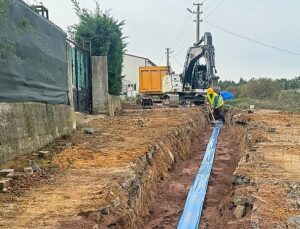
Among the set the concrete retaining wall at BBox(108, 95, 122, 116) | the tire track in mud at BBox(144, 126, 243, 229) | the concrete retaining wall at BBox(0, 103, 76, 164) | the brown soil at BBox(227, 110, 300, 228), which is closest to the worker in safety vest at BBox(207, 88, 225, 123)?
the concrete retaining wall at BBox(108, 95, 122, 116)

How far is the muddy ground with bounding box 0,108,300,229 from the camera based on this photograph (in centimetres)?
500

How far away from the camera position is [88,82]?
55.3ft

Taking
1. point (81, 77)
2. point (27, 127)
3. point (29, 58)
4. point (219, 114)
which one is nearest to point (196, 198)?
point (27, 127)

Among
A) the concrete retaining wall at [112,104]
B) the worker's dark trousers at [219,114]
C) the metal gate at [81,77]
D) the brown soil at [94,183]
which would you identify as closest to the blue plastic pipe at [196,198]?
the brown soil at [94,183]

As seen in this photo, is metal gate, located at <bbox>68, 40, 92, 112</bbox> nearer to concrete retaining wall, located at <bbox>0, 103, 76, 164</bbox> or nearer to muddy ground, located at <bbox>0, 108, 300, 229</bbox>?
muddy ground, located at <bbox>0, 108, 300, 229</bbox>

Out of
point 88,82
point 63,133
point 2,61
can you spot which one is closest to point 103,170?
point 2,61

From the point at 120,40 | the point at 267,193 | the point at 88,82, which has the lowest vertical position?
the point at 267,193

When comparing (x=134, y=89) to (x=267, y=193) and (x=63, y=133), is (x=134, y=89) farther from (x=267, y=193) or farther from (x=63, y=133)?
(x=267, y=193)

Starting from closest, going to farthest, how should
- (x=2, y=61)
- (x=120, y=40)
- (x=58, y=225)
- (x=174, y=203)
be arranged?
(x=58, y=225) < (x=2, y=61) < (x=174, y=203) < (x=120, y=40)

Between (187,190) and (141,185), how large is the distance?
5.39ft

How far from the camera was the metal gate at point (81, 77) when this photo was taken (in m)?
14.8

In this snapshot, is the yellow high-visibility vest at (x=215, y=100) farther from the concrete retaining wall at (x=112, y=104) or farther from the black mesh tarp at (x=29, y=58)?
the black mesh tarp at (x=29, y=58)

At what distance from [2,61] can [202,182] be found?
4.74 meters

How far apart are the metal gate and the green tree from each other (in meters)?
3.41
